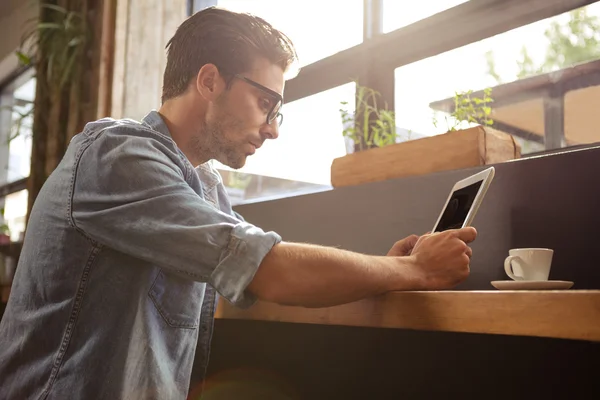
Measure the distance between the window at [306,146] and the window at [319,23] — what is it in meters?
0.16

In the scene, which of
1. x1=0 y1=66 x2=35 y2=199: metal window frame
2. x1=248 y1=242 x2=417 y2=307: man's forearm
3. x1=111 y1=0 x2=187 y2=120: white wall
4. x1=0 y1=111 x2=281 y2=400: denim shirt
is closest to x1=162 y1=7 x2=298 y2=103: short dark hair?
x1=0 y1=111 x2=281 y2=400: denim shirt

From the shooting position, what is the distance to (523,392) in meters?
1.39

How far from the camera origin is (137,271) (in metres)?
1.10

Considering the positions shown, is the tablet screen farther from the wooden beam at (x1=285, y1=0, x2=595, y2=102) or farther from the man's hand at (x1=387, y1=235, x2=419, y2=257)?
the wooden beam at (x1=285, y1=0, x2=595, y2=102)

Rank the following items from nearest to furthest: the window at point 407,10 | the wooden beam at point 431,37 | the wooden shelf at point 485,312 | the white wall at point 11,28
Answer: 1. the wooden shelf at point 485,312
2. the wooden beam at point 431,37
3. the window at point 407,10
4. the white wall at point 11,28

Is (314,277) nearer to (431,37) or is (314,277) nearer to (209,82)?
(209,82)

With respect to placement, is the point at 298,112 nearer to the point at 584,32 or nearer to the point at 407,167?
the point at 407,167

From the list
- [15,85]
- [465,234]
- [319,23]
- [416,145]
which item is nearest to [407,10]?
[319,23]

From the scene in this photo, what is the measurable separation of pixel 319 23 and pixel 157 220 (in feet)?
5.09

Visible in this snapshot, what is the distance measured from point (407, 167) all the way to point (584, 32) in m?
0.57

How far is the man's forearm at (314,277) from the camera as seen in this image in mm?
967

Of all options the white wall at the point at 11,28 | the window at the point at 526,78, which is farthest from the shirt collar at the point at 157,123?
the white wall at the point at 11,28

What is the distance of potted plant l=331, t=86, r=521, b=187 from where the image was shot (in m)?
1.46

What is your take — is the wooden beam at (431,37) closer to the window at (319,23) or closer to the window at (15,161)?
the window at (319,23)
